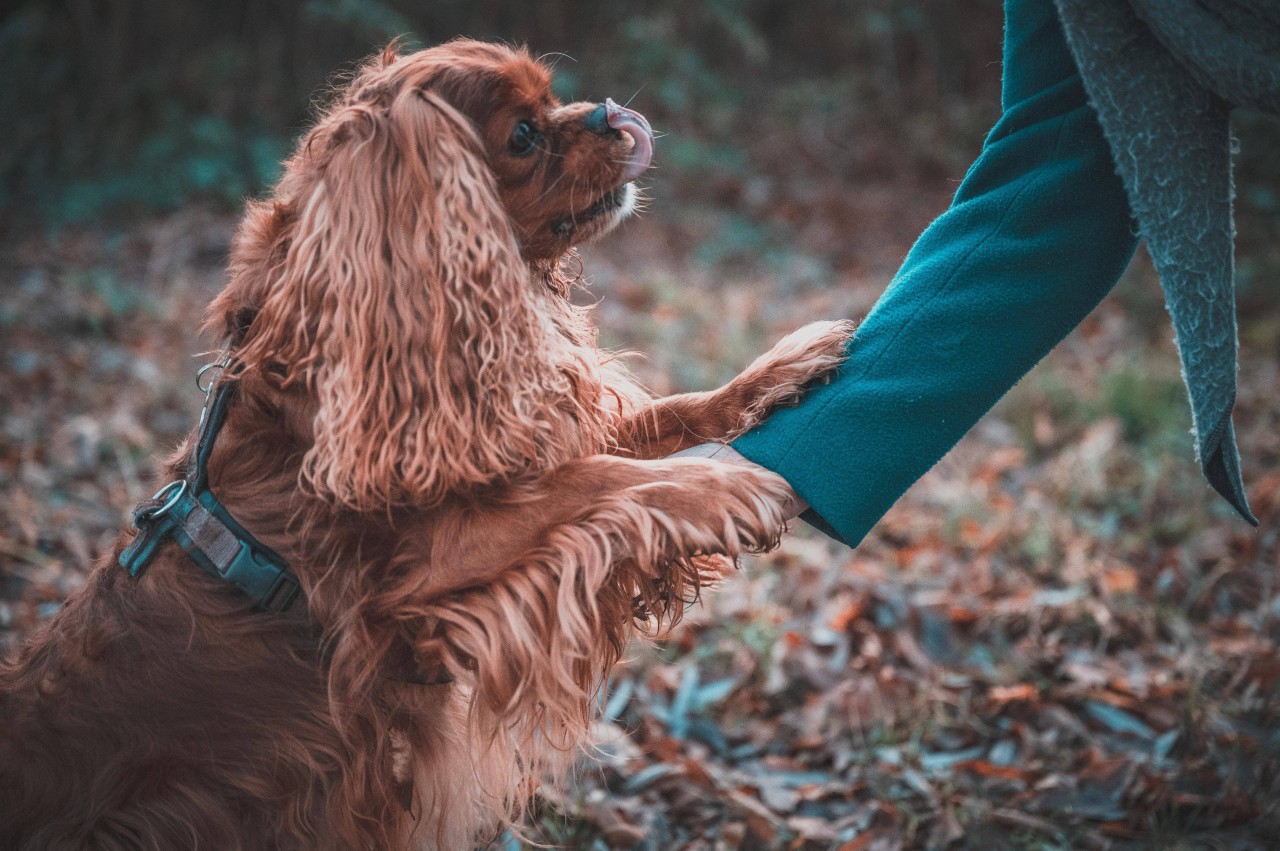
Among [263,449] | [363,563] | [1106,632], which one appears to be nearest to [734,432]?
[363,563]

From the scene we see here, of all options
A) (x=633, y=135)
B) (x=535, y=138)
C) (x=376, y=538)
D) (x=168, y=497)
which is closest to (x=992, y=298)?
(x=633, y=135)

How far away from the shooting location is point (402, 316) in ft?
6.90

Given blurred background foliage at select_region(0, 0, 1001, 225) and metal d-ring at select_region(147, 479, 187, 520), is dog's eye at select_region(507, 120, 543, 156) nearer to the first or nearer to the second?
metal d-ring at select_region(147, 479, 187, 520)

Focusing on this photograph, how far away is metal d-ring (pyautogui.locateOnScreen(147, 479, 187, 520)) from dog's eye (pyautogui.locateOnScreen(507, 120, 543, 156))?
1.02 m

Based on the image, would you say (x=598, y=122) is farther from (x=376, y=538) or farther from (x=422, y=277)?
(x=376, y=538)

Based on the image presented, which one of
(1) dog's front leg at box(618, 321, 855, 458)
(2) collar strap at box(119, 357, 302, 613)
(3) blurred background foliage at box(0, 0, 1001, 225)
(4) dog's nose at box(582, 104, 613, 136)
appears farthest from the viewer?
(3) blurred background foliage at box(0, 0, 1001, 225)

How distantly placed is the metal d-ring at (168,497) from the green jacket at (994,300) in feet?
4.01

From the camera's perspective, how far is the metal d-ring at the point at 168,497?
2.20 meters

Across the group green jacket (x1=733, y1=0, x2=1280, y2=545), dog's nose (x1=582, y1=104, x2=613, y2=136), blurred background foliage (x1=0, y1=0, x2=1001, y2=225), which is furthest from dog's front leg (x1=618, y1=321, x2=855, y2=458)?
blurred background foliage (x1=0, y1=0, x2=1001, y2=225)

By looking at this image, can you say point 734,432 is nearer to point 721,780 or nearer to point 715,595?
point 721,780

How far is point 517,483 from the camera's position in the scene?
7.07ft

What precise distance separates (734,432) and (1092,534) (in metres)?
2.46

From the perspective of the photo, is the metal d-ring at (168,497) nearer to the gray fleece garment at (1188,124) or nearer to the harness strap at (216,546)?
the harness strap at (216,546)

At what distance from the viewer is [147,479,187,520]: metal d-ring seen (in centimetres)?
220
